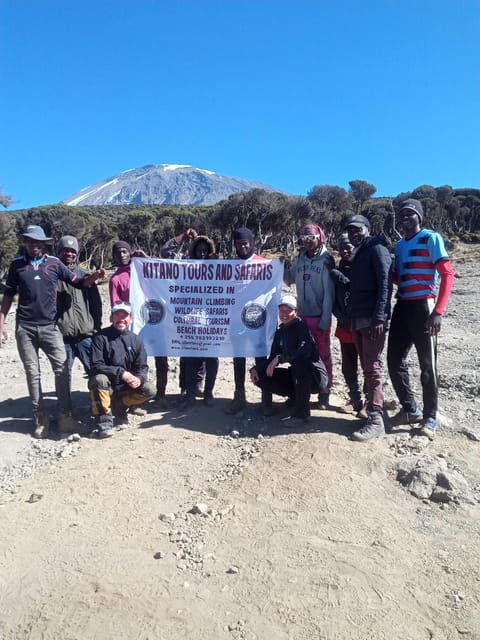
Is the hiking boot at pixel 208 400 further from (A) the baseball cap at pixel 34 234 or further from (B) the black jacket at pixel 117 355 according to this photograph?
(A) the baseball cap at pixel 34 234

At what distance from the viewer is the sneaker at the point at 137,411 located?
578cm

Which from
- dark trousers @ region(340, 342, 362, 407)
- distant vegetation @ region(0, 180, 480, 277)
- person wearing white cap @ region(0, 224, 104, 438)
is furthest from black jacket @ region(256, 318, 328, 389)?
distant vegetation @ region(0, 180, 480, 277)

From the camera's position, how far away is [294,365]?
5.09 metres

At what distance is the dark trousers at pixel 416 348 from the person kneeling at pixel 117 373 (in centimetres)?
278

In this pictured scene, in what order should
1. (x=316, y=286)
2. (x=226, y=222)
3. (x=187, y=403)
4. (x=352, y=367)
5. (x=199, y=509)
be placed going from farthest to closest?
(x=226, y=222)
(x=187, y=403)
(x=352, y=367)
(x=316, y=286)
(x=199, y=509)

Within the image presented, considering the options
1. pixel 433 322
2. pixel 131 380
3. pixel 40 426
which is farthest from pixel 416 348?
pixel 40 426

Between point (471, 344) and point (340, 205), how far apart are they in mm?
52362

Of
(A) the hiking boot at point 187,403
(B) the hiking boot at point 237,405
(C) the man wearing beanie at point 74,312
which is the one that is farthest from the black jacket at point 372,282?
(C) the man wearing beanie at point 74,312

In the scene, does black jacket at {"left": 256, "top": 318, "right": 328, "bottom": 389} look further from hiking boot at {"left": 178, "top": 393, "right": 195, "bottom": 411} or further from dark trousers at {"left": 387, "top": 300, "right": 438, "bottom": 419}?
hiking boot at {"left": 178, "top": 393, "right": 195, "bottom": 411}

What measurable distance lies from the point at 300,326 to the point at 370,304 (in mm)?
848

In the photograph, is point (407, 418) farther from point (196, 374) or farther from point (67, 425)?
point (67, 425)

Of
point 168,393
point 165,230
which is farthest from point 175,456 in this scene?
point 165,230

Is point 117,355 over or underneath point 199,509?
over

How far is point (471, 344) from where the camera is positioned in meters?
8.74
